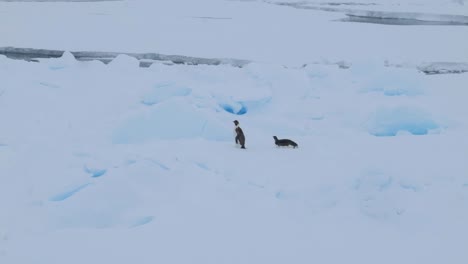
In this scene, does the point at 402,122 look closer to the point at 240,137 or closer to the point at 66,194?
the point at 240,137

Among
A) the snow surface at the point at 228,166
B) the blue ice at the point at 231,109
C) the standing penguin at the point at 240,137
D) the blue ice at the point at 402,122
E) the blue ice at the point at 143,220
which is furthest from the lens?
the blue ice at the point at 231,109

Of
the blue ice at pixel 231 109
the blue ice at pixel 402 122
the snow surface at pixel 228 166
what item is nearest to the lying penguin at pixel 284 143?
the snow surface at pixel 228 166

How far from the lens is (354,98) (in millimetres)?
8664

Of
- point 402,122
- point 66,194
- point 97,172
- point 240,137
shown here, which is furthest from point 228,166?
point 402,122

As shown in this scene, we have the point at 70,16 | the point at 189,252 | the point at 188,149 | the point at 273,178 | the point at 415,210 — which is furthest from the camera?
the point at 70,16

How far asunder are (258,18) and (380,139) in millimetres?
11679

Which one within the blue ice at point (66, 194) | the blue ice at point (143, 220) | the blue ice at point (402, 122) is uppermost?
the blue ice at point (143, 220)

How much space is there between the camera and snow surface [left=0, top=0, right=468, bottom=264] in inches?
155

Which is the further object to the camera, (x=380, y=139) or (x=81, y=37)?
(x=81, y=37)

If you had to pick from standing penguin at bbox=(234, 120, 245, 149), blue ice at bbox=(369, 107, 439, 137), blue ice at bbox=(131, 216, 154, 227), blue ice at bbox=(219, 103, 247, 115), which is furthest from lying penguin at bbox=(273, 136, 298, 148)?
blue ice at bbox=(131, 216, 154, 227)

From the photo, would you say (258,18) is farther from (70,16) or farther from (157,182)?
(157,182)

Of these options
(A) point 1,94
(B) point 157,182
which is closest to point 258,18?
→ (A) point 1,94

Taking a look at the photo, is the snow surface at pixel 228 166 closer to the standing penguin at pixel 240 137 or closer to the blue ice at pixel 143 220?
the blue ice at pixel 143 220

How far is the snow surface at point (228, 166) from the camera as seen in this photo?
155 inches
